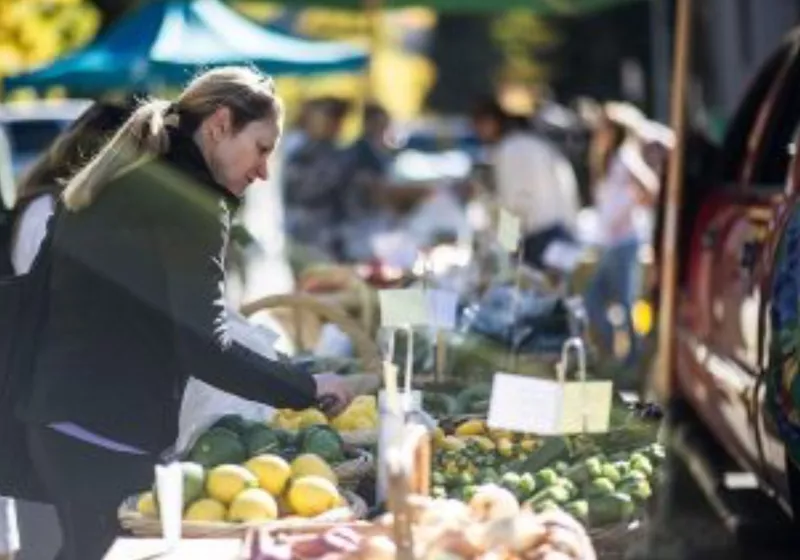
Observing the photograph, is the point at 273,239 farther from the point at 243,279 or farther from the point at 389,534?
the point at 389,534

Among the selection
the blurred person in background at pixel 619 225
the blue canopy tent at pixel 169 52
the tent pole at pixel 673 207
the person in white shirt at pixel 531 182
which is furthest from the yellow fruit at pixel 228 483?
the person in white shirt at pixel 531 182

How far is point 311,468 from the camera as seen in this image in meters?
5.27

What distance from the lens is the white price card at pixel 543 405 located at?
16.9 ft

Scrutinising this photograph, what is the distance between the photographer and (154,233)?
5160 millimetres

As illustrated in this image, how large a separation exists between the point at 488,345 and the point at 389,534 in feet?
11.1

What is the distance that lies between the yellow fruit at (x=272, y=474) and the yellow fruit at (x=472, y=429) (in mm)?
687

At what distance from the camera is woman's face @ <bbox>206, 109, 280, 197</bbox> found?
17.3ft

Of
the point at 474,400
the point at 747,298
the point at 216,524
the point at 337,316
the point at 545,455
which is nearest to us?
the point at 216,524

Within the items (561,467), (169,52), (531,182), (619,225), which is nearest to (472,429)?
(561,467)

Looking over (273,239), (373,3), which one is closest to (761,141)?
(373,3)

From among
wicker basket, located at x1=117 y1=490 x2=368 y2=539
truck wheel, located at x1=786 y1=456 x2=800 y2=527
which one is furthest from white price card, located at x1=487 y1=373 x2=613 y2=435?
truck wheel, located at x1=786 y1=456 x2=800 y2=527

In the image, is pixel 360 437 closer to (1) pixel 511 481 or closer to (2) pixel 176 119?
(1) pixel 511 481

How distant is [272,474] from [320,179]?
37.6ft

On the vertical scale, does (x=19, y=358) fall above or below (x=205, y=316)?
below
